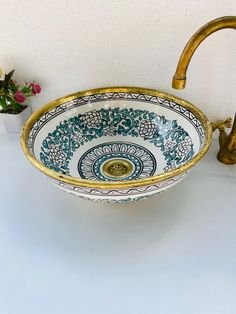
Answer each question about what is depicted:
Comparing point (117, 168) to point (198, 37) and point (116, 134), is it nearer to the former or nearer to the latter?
point (116, 134)

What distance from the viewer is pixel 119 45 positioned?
69 cm

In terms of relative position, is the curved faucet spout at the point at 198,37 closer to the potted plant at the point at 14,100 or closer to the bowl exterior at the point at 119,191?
the bowl exterior at the point at 119,191

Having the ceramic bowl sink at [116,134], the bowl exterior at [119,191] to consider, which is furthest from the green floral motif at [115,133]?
the bowl exterior at [119,191]

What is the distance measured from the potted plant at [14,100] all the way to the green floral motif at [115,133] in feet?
0.51

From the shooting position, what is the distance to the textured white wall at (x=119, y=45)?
2.11 ft

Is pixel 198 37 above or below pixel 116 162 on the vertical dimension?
above

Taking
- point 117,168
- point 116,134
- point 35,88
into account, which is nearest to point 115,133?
point 116,134

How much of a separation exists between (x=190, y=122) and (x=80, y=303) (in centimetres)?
38

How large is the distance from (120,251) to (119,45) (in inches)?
17.3

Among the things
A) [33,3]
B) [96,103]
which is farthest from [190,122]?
[33,3]

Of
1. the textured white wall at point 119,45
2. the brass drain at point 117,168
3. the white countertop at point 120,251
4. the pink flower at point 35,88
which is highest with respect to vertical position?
the textured white wall at point 119,45

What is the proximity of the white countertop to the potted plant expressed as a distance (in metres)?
0.19

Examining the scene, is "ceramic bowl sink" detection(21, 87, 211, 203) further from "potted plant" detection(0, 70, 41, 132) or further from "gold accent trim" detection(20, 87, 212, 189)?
"potted plant" detection(0, 70, 41, 132)

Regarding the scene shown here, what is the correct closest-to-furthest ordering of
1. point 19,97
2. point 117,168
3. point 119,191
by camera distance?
point 119,191
point 117,168
point 19,97
